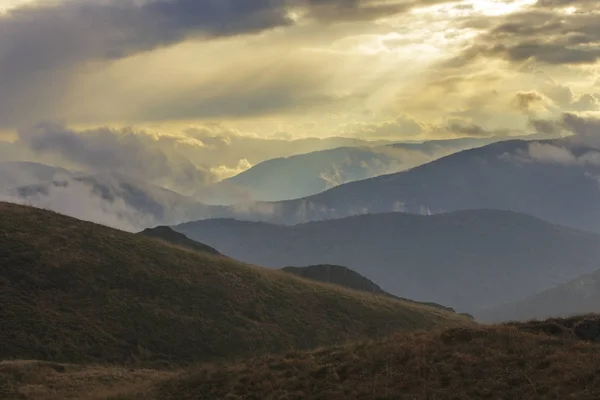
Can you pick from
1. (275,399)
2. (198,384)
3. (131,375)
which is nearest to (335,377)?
(275,399)

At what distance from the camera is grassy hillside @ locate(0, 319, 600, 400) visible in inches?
870

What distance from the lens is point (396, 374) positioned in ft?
79.4

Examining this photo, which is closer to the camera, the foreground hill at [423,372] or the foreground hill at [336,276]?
the foreground hill at [423,372]

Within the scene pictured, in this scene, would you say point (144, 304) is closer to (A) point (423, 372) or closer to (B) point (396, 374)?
(B) point (396, 374)

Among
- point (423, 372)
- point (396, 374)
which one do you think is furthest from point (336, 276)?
point (423, 372)

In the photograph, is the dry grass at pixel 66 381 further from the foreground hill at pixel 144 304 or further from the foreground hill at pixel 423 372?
the foreground hill at pixel 144 304

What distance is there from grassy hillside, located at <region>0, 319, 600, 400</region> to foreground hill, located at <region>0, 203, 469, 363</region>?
43.7 ft

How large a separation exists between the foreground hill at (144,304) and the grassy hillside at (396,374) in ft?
43.7

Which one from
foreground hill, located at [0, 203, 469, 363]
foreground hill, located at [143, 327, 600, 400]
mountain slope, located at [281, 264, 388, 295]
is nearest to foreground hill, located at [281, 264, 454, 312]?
mountain slope, located at [281, 264, 388, 295]

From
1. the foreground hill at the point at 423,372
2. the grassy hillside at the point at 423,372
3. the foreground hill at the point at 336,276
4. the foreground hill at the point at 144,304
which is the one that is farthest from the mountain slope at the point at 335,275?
the foreground hill at the point at 423,372

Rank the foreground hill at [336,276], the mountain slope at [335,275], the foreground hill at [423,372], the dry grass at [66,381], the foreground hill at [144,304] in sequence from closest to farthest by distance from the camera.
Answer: the foreground hill at [423,372] < the dry grass at [66,381] < the foreground hill at [144,304] < the foreground hill at [336,276] < the mountain slope at [335,275]

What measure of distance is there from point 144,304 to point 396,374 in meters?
31.3

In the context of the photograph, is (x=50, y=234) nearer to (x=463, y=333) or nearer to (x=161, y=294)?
(x=161, y=294)

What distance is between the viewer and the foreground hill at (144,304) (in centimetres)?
4416
